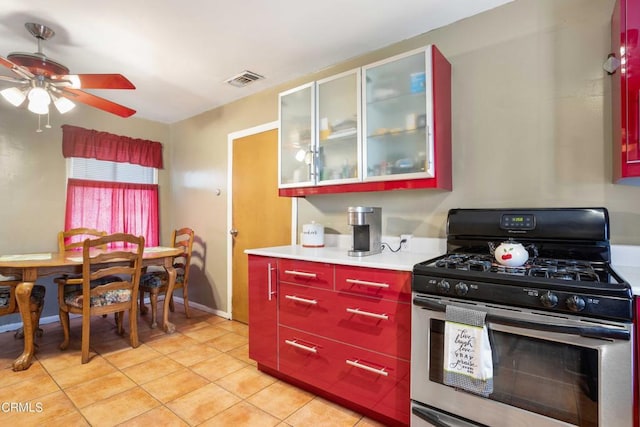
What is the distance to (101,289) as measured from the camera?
8.24 ft

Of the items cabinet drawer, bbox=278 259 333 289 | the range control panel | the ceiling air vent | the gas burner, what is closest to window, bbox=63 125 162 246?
the ceiling air vent

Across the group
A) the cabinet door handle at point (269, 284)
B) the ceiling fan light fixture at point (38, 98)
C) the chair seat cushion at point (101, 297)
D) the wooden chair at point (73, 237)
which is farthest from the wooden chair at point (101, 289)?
the cabinet door handle at point (269, 284)

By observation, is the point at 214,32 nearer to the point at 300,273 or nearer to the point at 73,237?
the point at 300,273

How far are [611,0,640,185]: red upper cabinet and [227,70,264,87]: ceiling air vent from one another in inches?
95.4

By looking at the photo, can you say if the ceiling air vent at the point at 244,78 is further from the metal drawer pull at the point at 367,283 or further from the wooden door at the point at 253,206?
the metal drawer pull at the point at 367,283

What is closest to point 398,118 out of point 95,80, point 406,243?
point 406,243

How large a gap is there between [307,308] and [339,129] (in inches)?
48.3

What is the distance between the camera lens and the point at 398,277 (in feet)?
5.26

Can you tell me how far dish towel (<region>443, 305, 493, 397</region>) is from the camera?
129 cm

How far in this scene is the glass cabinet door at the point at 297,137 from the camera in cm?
237

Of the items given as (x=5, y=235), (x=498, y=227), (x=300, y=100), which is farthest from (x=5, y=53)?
(x=498, y=227)

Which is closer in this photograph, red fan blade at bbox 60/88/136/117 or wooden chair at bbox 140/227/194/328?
red fan blade at bbox 60/88/136/117

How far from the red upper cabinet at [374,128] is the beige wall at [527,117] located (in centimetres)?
15

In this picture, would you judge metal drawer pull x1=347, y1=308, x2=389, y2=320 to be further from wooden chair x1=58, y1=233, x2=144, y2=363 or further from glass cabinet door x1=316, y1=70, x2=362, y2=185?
wooden chair x1=58, y1=233, x2=144, y2=363
